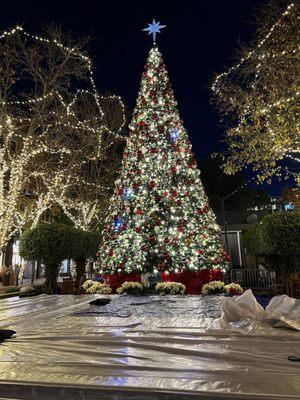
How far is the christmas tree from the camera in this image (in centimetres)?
822

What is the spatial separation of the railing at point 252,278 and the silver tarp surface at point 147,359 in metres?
9.23

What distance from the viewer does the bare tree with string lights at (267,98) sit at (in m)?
6.95

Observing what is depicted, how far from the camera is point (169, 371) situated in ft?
6.30

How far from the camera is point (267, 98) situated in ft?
25.5

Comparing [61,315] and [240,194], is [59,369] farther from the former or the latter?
[240,194]

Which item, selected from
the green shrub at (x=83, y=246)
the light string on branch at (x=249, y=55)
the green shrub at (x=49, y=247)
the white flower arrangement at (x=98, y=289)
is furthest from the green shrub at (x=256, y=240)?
the green shrub at (x=49, y=247)

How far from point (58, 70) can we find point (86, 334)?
33.0ft

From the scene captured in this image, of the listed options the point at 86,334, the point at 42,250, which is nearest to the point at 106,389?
the point at 86,334

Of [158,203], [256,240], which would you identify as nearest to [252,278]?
[256,240]

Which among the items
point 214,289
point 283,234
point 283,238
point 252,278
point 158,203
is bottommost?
point 252,278

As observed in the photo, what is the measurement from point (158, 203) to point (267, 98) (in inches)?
152

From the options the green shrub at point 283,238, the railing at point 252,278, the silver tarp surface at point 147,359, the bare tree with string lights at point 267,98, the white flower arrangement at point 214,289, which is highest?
the bare tree with string lights at point 267,98

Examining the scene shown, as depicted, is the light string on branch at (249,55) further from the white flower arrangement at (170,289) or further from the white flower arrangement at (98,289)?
the white flower arrangement at (98,289)

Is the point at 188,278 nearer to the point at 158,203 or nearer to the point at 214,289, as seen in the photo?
the point at 214,289
